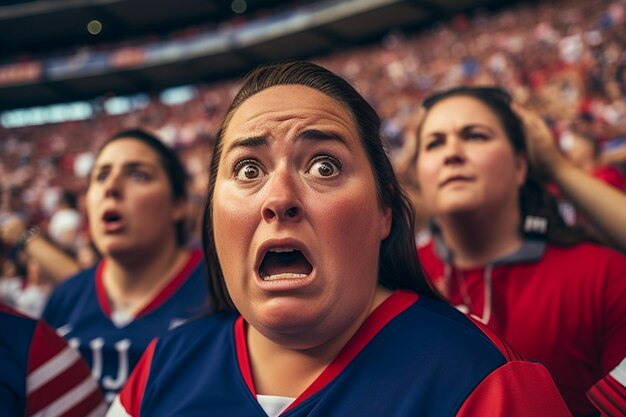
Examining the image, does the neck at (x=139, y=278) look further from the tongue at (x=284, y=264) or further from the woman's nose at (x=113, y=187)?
the tongue at (x=284, y=264)

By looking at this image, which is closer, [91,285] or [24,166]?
[91,285]

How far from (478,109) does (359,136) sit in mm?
743

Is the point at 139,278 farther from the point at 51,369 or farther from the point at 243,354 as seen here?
the point at 243,354

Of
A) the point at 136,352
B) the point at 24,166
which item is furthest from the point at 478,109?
the point at 24,166

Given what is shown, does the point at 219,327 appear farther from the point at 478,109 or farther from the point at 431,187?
the point at 478,109

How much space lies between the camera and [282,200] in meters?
0.87

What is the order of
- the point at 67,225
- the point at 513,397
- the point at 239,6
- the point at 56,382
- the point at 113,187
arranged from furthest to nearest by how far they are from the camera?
the point at 239,6
the point at 67,225
the point at 113,187
the point at 56,382
the point at 513,397

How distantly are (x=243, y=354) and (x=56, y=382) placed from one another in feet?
1.65

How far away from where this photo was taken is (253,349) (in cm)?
106

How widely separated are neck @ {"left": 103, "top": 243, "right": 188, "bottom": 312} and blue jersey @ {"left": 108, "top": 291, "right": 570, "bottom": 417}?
0.89m

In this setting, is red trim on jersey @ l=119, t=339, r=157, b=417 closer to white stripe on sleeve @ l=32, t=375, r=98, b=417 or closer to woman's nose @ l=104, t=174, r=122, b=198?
white stripe on sleeve @ l=32, t=375, r=98, b=417

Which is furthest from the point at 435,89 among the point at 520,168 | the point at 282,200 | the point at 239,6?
the point at 239,6

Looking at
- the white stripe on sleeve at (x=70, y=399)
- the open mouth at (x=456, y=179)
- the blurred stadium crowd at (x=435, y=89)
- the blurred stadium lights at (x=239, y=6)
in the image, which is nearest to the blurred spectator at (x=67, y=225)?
the blurred stadium crowd at (x=435, y=89)

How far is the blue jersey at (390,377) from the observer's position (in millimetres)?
811
